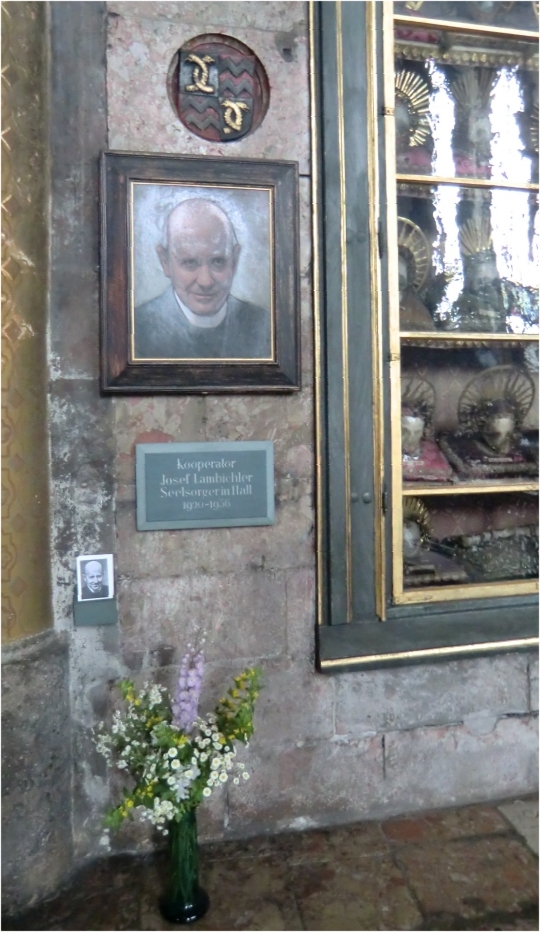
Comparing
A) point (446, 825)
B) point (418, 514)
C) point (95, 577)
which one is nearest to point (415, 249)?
point (418, 514)

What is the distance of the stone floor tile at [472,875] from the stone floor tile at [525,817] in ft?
0.20

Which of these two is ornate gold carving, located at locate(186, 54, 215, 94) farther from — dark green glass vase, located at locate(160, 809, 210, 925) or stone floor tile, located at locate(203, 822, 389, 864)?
stone floor tile, located at locate(203, 822, 389, 864)

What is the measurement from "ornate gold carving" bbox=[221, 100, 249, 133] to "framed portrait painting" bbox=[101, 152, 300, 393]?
0.14 m

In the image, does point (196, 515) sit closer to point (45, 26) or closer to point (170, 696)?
point (170, 696)

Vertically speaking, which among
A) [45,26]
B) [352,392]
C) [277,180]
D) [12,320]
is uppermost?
[45,26]

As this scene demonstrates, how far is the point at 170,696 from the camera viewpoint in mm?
2311

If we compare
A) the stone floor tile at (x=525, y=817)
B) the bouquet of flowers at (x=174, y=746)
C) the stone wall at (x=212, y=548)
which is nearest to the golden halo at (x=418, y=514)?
the stone wall at (x=212, y=548)

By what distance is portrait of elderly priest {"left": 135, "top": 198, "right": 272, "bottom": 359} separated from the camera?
231cm

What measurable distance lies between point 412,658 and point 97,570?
1205 mm

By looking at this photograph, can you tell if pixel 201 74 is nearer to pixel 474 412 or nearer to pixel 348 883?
pixel 474 412

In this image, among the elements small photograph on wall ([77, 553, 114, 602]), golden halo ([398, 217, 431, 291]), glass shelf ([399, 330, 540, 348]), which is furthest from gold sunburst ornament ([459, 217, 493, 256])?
small photograph on wall ([77, 553, 114, 602])

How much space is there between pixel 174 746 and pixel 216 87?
223 centimetres

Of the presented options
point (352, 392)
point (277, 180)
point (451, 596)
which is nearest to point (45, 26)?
point (277, 180)

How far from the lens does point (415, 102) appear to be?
8.63ft
